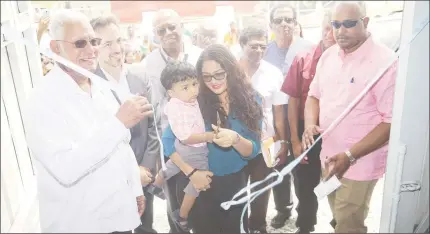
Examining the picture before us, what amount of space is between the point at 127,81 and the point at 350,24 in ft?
3.36

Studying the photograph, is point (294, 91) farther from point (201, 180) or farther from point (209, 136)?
point (201, 180)

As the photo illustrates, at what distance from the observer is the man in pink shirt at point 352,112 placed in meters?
1.72

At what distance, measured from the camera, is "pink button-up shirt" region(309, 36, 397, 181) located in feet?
5.68

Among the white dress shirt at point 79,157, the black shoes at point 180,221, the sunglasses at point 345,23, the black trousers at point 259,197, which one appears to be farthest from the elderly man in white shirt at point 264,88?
the white dress shirt at point 79,157

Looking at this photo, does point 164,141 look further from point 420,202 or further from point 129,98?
point 420,202

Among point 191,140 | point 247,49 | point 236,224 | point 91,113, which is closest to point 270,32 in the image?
point 247,49

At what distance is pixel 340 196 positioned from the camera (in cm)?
202

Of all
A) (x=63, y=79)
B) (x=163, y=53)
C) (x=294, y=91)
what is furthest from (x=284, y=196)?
(x=63, y=79)

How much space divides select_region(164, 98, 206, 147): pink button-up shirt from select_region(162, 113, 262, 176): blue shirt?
33mm

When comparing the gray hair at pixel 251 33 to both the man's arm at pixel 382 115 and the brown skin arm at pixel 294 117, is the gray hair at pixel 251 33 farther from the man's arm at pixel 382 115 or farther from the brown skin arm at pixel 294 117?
the man's arm at pixel 382 115

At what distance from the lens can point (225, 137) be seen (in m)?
1.86

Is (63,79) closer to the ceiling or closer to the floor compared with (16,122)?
closer to the ceiling

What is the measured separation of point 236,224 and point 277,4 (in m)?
1.15

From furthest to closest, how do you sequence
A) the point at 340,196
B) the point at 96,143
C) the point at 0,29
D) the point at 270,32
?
the point at 340,196 < the point at 270,32 < the point at 96,143 < the point at 0,29
